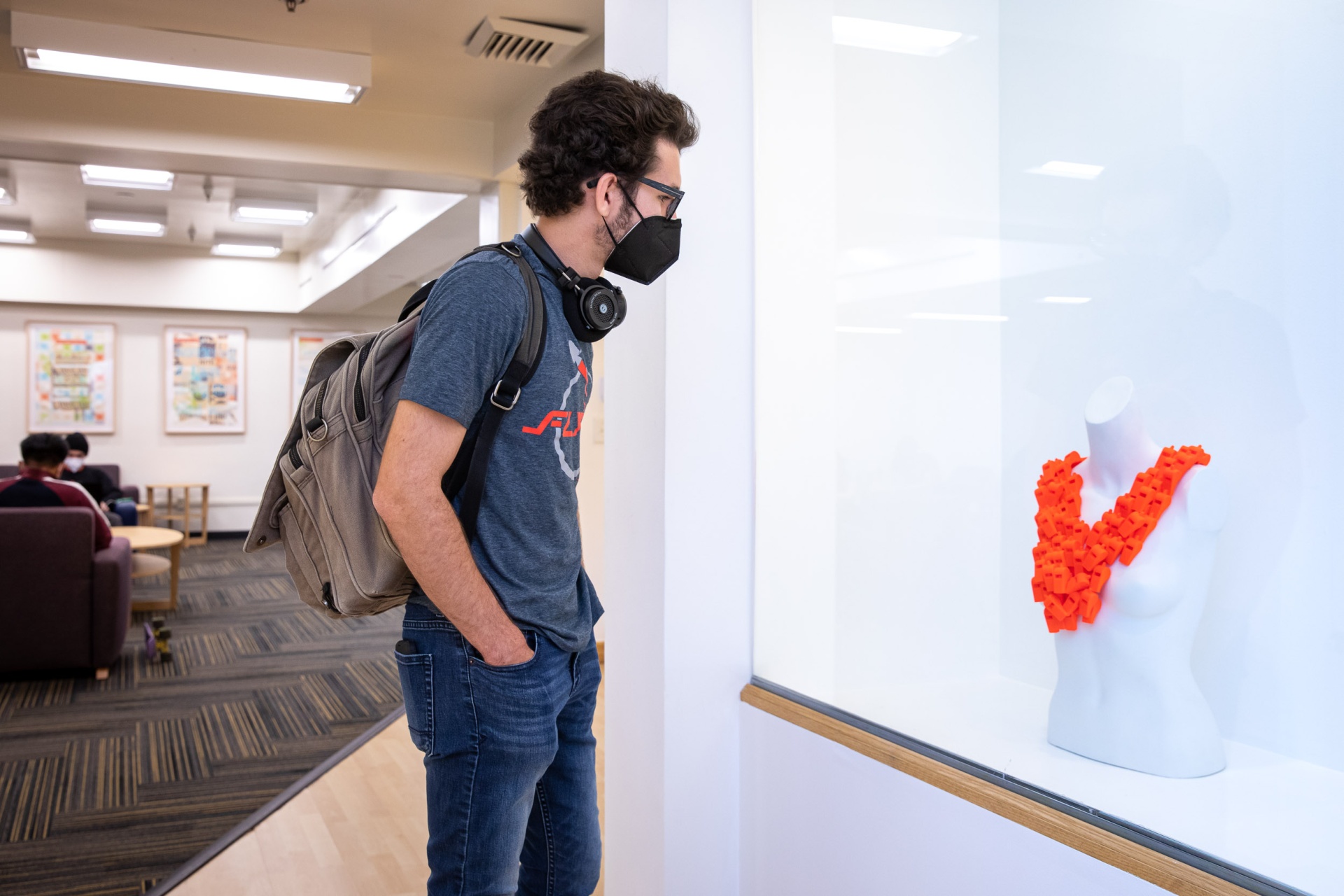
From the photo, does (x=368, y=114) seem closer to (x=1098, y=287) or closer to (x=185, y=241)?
(x=1098, y=287)

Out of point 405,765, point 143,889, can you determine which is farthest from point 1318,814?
point 405,765

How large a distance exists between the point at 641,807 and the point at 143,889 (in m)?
1.46

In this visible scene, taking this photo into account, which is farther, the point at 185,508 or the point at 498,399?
the point at 185,508

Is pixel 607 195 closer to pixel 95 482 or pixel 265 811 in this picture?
pixel 265 811

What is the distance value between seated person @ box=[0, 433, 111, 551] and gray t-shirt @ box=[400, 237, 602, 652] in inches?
168

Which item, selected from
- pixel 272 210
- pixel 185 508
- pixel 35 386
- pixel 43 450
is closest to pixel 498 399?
pixel 43 450

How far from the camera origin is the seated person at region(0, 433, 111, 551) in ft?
15.9

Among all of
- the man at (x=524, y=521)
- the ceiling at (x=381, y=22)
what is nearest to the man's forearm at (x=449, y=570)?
the man at (x=524, y=521)

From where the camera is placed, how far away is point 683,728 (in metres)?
1.88

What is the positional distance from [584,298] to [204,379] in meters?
10.6

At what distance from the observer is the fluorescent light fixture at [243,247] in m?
9.63

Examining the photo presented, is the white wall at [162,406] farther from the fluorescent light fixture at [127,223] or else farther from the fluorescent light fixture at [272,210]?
the fluorescent light fixture at [272,210]

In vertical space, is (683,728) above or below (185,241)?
below

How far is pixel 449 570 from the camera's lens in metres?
1.15
